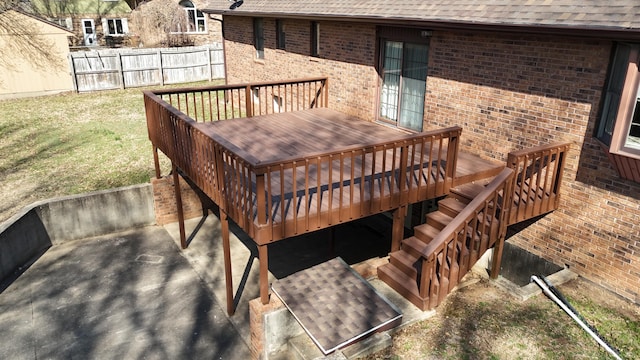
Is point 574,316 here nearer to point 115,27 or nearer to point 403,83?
point 403,83

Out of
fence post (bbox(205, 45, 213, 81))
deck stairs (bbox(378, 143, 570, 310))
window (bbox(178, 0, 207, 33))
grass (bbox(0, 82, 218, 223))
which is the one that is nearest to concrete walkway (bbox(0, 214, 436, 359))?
deck stairs (bbox(378, 143, 570, 310))

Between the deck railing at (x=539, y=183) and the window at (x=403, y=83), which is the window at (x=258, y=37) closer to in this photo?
the window at (x=403, y=83)

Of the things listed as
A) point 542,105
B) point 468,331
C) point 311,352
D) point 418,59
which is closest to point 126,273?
point 311,352

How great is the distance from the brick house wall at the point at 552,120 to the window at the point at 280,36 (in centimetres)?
603

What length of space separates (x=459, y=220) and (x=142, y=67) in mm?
19145

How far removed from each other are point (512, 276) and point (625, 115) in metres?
3.20

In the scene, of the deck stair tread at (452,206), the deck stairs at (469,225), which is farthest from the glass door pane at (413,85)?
the deck stair tread at (452,206)

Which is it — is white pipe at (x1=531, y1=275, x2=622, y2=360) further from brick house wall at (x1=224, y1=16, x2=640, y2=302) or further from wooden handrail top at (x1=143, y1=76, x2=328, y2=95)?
wooden handrail top at (x1=143, y1=76, x2=328, y2=95)

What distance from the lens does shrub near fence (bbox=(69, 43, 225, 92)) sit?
66.1 ft

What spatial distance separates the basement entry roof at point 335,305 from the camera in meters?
5.14

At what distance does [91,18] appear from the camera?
3275 cm

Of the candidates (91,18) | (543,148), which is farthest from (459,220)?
(91,18)

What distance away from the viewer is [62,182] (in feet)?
35.6

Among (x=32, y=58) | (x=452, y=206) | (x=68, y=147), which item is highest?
(x=32, y=58)
